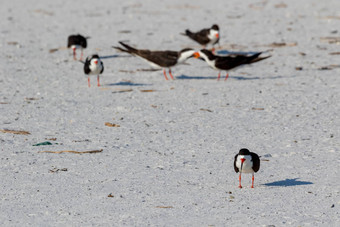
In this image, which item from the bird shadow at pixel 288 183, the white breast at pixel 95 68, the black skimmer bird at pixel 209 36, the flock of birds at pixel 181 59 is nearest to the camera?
the bird shadow at pixel 288 183

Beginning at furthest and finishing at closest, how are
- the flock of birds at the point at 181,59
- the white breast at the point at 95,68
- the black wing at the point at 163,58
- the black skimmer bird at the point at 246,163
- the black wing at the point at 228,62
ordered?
the black wing at the point at 163,58
the black wing at the point at 228,62
the flock of birds at the point at 181,59
the white breast at the point at 95,68
the black skimmer bird at the point at 246,163

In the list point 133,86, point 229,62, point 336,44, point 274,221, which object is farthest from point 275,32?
point 274,221

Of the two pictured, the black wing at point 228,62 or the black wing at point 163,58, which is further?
the black wing at point 163,58

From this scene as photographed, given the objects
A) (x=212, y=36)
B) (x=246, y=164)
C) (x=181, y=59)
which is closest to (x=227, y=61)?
(x=181, y=59)

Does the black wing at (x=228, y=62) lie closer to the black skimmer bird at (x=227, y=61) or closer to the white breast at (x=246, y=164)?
the black skimmer bird at (x=227, y=61)

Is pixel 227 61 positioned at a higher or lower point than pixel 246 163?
higher

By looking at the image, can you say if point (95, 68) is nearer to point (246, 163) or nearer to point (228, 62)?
point (228, 62)

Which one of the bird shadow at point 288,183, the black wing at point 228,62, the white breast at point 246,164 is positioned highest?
→ the black wing at point 228,62

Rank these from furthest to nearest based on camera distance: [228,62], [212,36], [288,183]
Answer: [212,36] → [228,62] → [288,183]

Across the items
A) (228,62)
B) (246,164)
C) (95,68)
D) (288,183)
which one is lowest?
(288,183)

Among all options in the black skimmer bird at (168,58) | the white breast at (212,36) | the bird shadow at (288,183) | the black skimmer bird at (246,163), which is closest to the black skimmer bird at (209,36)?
the white breast at (212,36)

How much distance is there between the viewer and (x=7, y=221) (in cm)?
626

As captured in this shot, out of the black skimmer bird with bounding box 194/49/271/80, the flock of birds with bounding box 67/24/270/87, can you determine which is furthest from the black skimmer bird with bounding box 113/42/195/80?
the black skimmer bird with bounding box 194/49/271/80

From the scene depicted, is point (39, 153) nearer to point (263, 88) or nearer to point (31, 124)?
point (31, 124)
